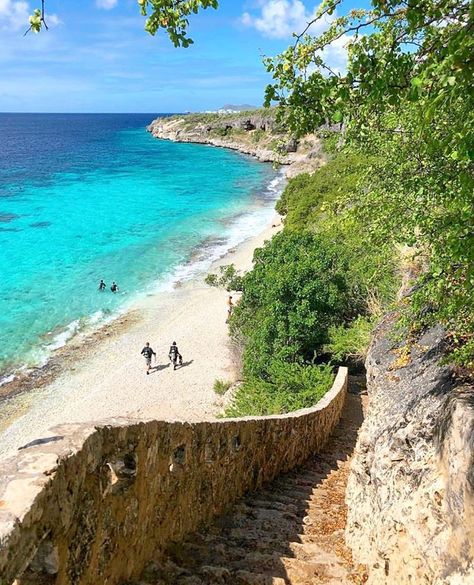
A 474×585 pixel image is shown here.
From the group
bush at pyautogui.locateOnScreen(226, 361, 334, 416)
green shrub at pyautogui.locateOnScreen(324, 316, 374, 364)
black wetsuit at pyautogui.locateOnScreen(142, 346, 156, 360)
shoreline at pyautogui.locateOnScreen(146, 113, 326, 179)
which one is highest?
shoreline at pyautogui.locateOnScreen(146, 113, 326, 179)

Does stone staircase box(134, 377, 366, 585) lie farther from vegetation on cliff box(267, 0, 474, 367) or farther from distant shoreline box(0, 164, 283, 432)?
distant shoreline box(0, 164, 283, 432)

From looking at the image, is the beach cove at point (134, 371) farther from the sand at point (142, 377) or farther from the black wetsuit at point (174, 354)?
the black wetsuit at point (174, 354)

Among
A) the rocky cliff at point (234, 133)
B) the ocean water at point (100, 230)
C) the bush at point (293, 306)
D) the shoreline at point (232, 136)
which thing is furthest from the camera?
the rocky cliff at point (234, 133)

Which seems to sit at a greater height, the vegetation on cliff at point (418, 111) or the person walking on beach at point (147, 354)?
the vegetation on cliff at point (418, 111)

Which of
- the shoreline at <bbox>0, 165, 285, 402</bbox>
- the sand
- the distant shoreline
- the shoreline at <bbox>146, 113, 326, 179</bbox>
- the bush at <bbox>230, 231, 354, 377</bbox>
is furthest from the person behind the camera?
the shoreline at <bbox>146, 113, 326, 179</bbox>

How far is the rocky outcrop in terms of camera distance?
4488 mm

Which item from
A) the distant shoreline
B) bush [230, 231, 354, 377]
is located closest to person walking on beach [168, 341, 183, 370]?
the distant shoreline

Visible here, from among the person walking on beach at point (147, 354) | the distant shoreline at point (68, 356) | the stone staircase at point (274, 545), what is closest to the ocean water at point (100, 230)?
the distant shoreline at point (68, 356)

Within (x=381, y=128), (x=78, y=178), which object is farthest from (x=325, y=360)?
(x=78, y=178)

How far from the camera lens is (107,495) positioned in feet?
13.9

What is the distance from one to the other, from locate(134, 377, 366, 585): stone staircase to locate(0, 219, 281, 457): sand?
8.77 m

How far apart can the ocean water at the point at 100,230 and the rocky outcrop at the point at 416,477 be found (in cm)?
2083

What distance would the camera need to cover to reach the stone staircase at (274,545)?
525 cm

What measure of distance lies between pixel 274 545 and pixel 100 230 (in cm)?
4732
